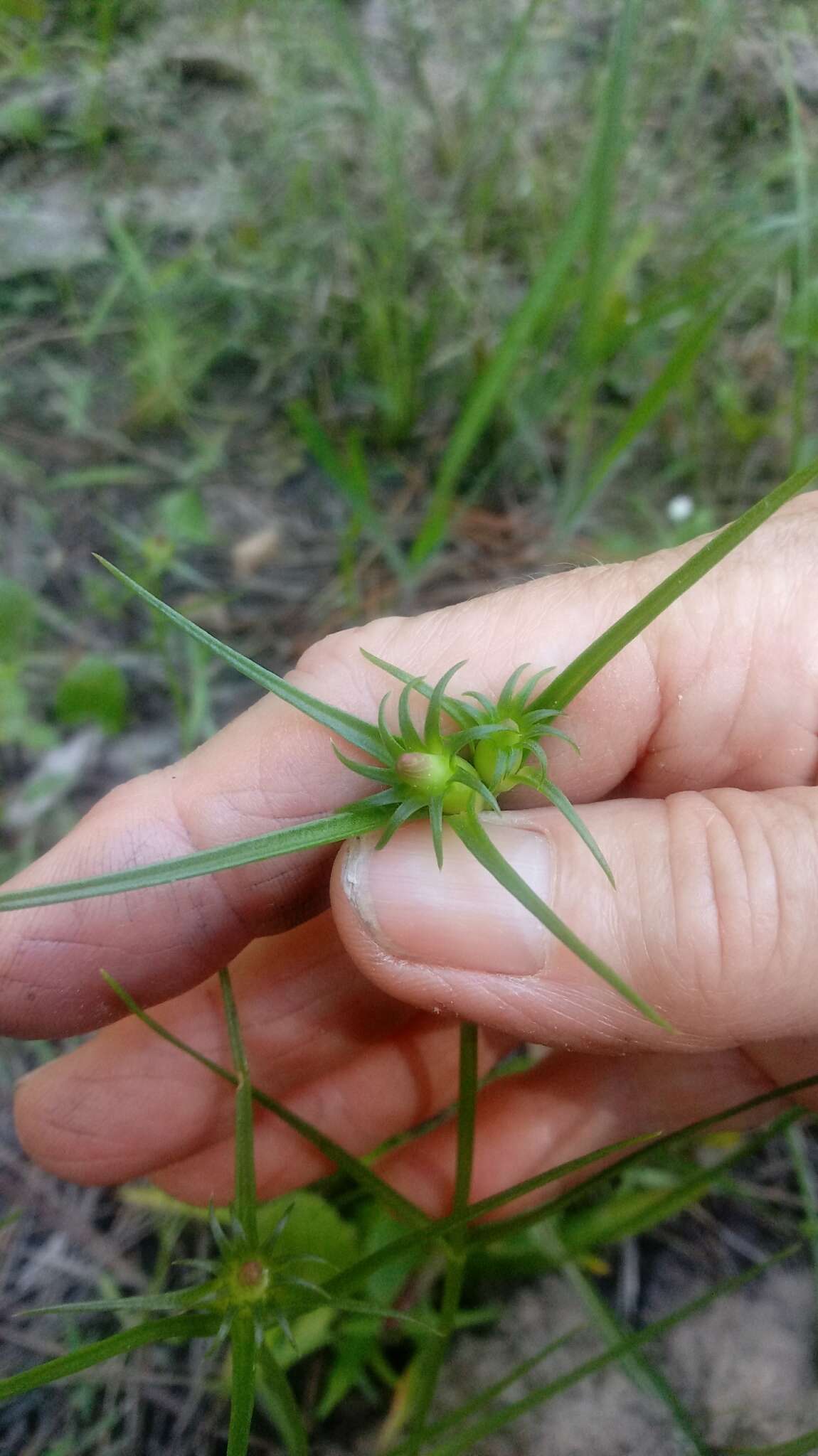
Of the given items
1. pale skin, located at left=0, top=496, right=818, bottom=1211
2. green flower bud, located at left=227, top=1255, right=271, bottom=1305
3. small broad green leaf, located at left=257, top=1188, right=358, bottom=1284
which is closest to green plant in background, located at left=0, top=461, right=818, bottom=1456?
green flower bud, located at left=227, top=1255, right=271, bottom=1305

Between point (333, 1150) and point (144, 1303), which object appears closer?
point (144, 1303)

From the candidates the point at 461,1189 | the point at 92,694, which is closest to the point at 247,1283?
the point at 461,1189

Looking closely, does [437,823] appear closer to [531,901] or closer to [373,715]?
[531,901]

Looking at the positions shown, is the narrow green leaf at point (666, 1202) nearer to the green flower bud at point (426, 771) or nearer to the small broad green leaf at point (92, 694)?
the green flower bud at point (426, 771)

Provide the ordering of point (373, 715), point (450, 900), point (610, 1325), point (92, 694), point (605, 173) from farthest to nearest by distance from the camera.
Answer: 1. point (92, 694)
2. point (605, 173)
3. point (610, 1325)
4. point (373, 715)
5. point (450, 900)

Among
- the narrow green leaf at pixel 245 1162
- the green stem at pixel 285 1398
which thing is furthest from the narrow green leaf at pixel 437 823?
the green stem at pixel 285 1398
